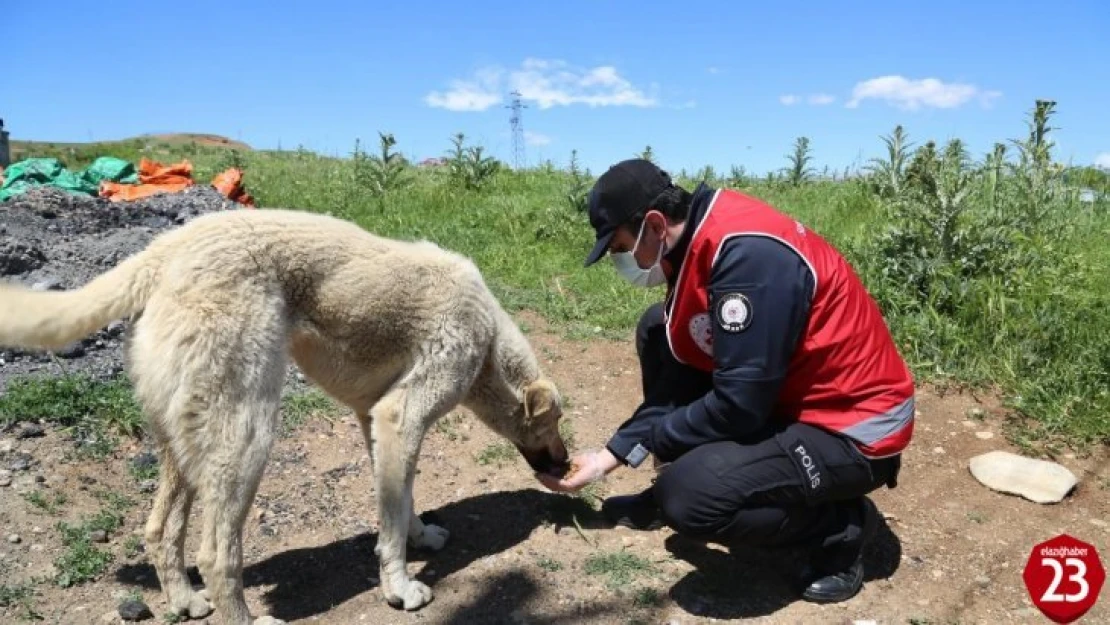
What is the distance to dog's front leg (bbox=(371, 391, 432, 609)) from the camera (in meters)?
3.40

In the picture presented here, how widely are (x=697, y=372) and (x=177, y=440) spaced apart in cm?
231

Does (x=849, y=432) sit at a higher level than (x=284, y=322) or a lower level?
lower

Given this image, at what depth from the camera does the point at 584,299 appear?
22.7ft

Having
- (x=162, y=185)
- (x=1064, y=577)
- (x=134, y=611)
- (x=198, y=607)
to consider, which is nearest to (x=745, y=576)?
(x=1064, y=577)

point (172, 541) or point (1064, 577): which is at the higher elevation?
point (172, 541)

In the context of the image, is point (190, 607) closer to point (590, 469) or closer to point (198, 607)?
point (198, 607)

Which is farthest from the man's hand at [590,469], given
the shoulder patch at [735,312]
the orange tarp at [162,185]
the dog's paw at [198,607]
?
the orange tarp at [162,185]

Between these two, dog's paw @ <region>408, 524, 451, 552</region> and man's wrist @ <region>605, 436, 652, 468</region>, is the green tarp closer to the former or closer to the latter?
dog's paw @ <region>408, 524, 451, 552</region>

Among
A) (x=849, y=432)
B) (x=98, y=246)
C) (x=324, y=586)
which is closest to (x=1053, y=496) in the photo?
(x=849, y=432)

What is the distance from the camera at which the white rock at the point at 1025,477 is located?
4.26 metres

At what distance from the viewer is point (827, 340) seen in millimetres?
3184

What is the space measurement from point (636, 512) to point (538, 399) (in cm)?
80

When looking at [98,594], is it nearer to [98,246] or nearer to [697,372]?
[697,372]

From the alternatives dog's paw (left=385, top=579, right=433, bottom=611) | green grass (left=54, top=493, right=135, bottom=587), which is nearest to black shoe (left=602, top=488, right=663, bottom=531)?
dog's paw (left=385, top=579, right=433, bottom=611)
